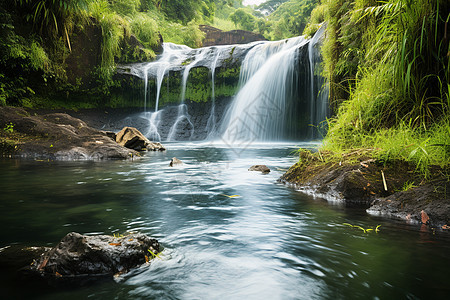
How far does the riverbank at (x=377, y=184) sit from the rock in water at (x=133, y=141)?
662cm

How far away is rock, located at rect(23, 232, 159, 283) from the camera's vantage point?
154 cm

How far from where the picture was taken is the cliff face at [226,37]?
2716cm

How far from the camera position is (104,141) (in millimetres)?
7824

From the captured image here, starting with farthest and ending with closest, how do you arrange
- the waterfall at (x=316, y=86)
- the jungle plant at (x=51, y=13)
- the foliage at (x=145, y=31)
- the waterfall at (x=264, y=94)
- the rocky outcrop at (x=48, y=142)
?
the foliage at (x=145, y=31) → the waterfall at (x=264, y=94) → the waterfall at (x=316, y=86) → the jungle plant at (x=51, y=13) → the rocky outcrop at (x=48, y=142)

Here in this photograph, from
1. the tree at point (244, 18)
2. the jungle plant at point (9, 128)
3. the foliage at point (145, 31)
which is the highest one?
the tree at point (244, 18)

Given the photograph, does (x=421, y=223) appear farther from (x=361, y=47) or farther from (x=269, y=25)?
(x=269, y=25)

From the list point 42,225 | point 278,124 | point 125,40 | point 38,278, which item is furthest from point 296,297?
point 125,40

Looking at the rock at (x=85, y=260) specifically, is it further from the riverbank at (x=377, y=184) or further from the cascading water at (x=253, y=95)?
the cascading water at (x=253, y=95)

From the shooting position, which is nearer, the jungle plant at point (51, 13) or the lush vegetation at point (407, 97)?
the lush vegetation at point (407, 97)

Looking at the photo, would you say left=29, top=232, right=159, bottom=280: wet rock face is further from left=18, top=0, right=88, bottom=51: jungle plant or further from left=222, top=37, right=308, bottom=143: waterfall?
left=222, top=37, right=308, bottom=143: waterfall

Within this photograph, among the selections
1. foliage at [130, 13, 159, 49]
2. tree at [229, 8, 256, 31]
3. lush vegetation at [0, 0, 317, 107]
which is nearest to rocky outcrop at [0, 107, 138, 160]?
lush vegetation at [0, 0, 317, 107]

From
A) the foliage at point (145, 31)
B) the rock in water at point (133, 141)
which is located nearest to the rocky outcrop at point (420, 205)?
the rock in water at point (133, 141)

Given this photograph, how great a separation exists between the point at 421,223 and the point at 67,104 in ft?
49.7

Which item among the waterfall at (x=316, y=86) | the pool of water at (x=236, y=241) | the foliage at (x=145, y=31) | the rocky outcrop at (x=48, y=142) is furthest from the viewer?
the foliage at (x=145, y=31)
